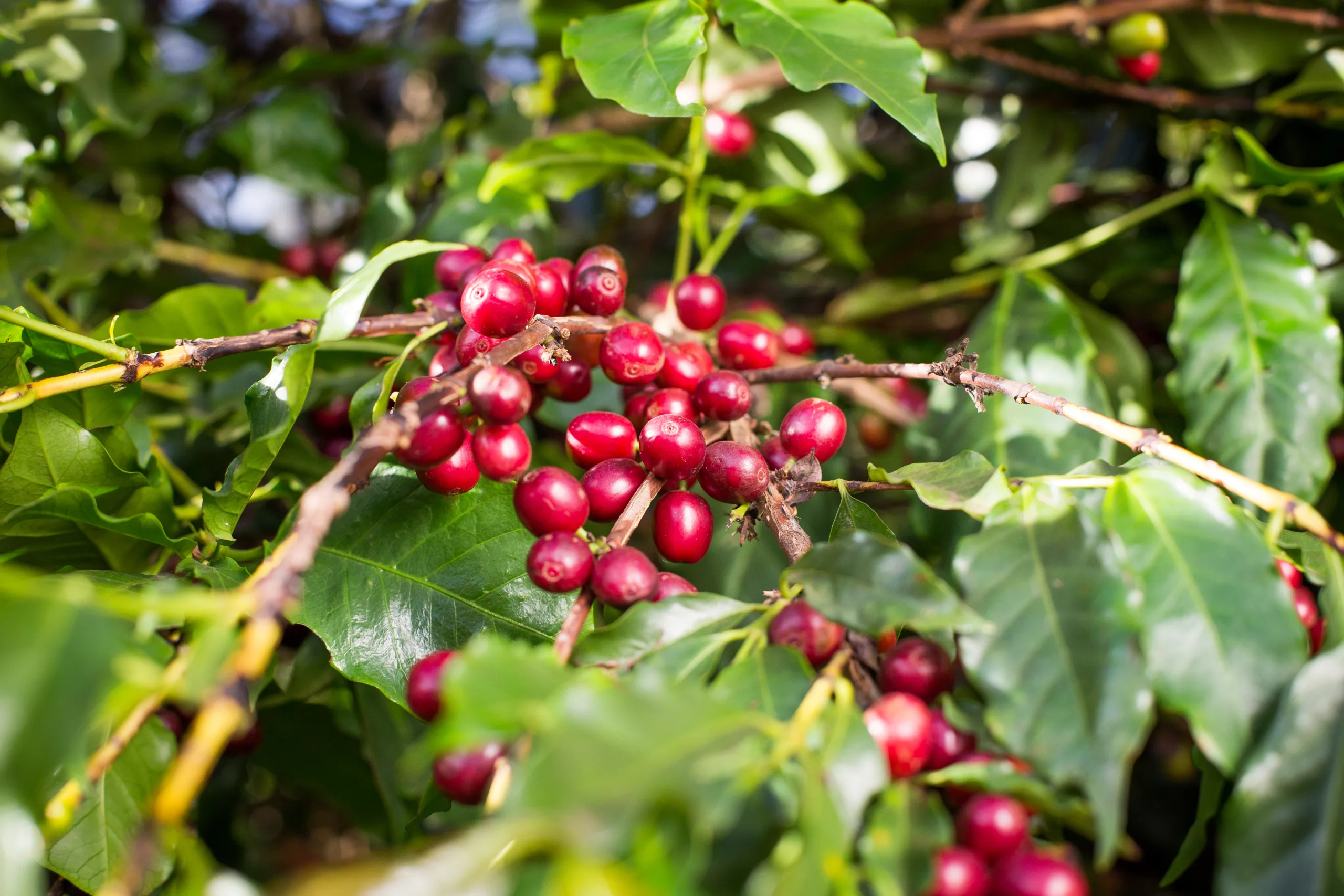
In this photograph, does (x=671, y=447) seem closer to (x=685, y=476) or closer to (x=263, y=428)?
(x=685, y=476)

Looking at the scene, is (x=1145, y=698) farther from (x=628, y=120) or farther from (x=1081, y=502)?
(x=628, y=120)

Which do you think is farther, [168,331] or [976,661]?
[168,331]

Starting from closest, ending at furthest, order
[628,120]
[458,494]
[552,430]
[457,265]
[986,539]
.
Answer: [986,539], [458,494], [457,265], [552,430], [628,120]

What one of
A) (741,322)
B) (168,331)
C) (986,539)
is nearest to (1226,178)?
(741,322)

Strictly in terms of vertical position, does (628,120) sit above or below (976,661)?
below

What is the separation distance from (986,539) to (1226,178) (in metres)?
0.90

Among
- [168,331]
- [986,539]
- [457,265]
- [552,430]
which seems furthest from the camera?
[552,430]

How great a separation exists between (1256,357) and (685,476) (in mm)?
774

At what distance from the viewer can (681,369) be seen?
84 cm

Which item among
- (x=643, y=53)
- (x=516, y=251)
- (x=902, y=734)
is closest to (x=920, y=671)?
(x=902, y=734)

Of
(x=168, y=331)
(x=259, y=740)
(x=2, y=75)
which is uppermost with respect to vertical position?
(x=2, y=75)

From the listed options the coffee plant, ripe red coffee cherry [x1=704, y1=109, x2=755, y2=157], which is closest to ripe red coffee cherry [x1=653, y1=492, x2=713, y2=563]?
the coffee plant

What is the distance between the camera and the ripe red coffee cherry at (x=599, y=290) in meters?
0.82

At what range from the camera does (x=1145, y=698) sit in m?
0.54
